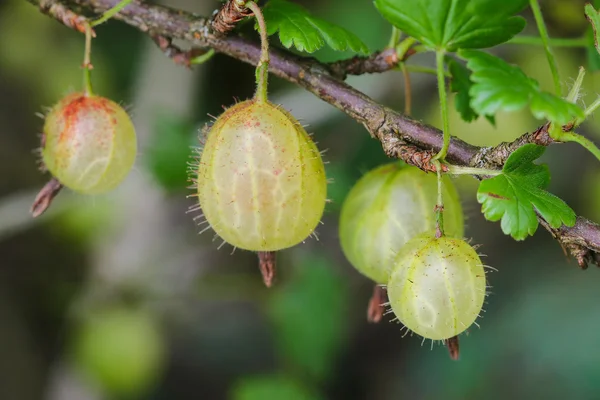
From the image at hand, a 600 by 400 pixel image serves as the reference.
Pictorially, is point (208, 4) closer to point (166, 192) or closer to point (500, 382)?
point (166, 192)

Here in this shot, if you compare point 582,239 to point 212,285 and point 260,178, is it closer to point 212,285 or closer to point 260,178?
point 260,178

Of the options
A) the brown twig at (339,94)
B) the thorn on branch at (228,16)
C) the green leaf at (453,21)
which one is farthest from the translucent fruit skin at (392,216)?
the thorn on branch at (228,16)

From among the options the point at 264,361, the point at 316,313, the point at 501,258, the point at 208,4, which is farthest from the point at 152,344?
the point at 501,258

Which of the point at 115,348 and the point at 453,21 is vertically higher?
the point at 453,21

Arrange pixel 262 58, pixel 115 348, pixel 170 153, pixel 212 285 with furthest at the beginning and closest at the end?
1. pixel 212 285
2. pixel 115 348
3. pixel 170 153
4. pixel 262 58

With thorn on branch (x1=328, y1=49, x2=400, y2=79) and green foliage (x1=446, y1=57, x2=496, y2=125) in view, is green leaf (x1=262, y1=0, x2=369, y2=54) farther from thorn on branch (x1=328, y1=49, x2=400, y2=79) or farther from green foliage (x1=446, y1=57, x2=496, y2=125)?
green foliage (x1=446, y1=57, x2=496, y2=125)

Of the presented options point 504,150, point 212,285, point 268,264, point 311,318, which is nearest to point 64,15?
point 268,264
